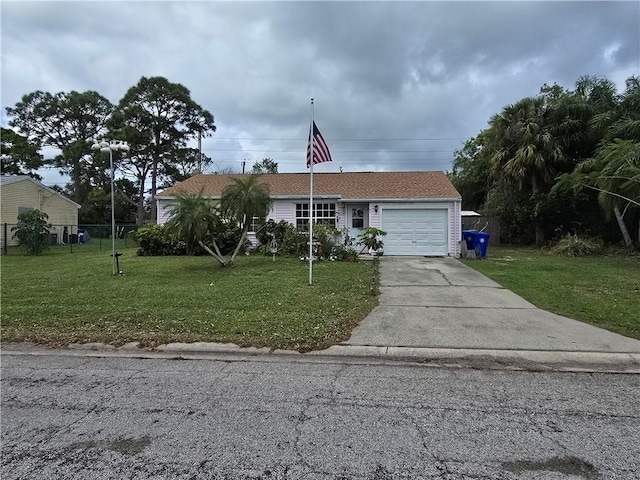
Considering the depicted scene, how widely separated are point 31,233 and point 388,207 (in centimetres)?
1550

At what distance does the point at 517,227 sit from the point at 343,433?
2312 centimetres

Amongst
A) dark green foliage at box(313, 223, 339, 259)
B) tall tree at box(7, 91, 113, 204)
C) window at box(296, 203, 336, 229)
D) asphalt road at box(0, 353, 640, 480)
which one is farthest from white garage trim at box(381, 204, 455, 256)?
tall tree at box(7, 91, 113, 204)

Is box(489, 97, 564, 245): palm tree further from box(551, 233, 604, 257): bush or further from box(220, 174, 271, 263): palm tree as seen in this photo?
box(220, 174, 271, 263): palm tree

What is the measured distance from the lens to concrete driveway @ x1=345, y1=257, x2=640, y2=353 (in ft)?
17.6

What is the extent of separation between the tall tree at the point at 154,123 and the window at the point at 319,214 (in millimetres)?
24102

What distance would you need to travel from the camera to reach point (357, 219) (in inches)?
732

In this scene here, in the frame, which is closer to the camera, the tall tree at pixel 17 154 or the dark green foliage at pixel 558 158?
the dark green foliage at pixel 558 158

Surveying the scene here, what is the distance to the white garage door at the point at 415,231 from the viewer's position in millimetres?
17391

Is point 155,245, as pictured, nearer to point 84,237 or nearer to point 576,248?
point 84,237

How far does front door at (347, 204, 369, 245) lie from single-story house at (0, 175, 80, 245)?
616 inches

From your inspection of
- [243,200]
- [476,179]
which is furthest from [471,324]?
[476,179]

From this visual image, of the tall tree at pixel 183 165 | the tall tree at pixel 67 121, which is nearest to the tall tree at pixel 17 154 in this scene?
the tall tree at pixel 67 121

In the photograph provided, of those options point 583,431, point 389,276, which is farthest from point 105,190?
point 583,431

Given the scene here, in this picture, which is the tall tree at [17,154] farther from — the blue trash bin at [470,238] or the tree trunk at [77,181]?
the blue trash bin at [470,238]
